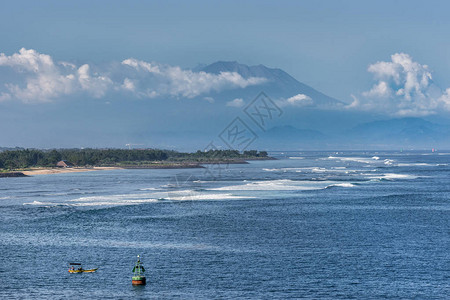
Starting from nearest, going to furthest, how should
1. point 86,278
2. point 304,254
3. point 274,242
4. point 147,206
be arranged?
point 86,278 → point 304,254 → point 274,242 → point 147,206

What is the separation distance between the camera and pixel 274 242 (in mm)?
54938

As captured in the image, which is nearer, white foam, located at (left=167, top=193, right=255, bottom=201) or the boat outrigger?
the boat outrigger

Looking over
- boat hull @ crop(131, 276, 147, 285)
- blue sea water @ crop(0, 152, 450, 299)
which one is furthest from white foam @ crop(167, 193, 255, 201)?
boat hull @ crop(131, 276, 147, 285)

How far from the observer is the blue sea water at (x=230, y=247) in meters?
39.5

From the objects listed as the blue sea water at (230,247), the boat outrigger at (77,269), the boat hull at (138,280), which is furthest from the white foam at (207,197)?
the boat hull at (138,280)

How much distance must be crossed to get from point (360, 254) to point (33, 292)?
2557 centimetres

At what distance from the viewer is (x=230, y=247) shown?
5256 cm

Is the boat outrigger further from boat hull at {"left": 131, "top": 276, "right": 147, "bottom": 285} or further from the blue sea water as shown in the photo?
boat hull at {"left": 131, "top": 276, "right": 147, "bottom": 285}

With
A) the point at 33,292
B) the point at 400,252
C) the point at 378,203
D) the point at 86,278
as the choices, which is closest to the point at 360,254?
the point at 400,252

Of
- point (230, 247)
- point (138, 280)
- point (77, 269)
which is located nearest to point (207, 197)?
point (230, 247)

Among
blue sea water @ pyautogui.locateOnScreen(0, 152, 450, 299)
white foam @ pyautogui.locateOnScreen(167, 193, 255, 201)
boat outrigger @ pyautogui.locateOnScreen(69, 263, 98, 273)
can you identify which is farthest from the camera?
white foam @ pyautogui.locateOnScreen(167, 193, 255, 201)

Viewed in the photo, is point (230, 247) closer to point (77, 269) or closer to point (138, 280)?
point (138, 280)

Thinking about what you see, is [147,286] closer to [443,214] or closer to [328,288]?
[328,288]

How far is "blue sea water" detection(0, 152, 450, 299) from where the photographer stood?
3953 cm
